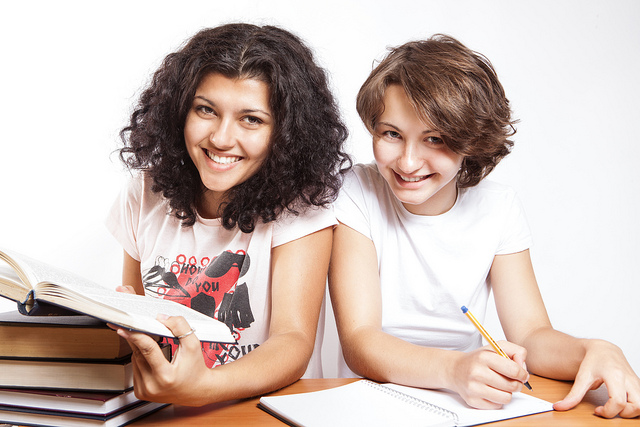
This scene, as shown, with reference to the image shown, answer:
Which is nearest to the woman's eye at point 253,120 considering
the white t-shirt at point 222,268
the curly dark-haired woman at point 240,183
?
the curly dark-haired woman at point 240,183

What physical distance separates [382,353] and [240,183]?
0.55 m

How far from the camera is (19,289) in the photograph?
0.77 m

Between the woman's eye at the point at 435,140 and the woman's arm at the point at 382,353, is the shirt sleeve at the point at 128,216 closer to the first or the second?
the woman's arm at the point at 382,353

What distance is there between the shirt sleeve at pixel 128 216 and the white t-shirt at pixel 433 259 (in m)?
0.56

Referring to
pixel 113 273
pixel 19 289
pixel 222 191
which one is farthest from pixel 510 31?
pixel 19 289

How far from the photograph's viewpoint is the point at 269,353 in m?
1.05

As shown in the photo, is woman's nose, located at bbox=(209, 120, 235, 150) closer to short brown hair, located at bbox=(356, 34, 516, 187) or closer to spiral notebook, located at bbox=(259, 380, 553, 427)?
short brown hair, located at bbox=(356, 34, 516, 187)

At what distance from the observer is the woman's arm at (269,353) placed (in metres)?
0.81

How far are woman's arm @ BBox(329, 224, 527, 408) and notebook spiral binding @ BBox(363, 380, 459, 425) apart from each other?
1.7 inches

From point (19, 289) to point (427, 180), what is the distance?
2.87 ft

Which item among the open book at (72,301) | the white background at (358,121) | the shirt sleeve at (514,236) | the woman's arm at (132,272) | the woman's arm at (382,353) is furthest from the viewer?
the white background at (358,121)

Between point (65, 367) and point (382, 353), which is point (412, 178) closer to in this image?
point (382, 353)

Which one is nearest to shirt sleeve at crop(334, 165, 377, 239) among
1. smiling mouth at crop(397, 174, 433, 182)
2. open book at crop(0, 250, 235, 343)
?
smiling mouth at crop(397, 174, 433, 182)

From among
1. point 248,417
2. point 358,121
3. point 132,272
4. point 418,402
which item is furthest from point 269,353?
point 358,121
